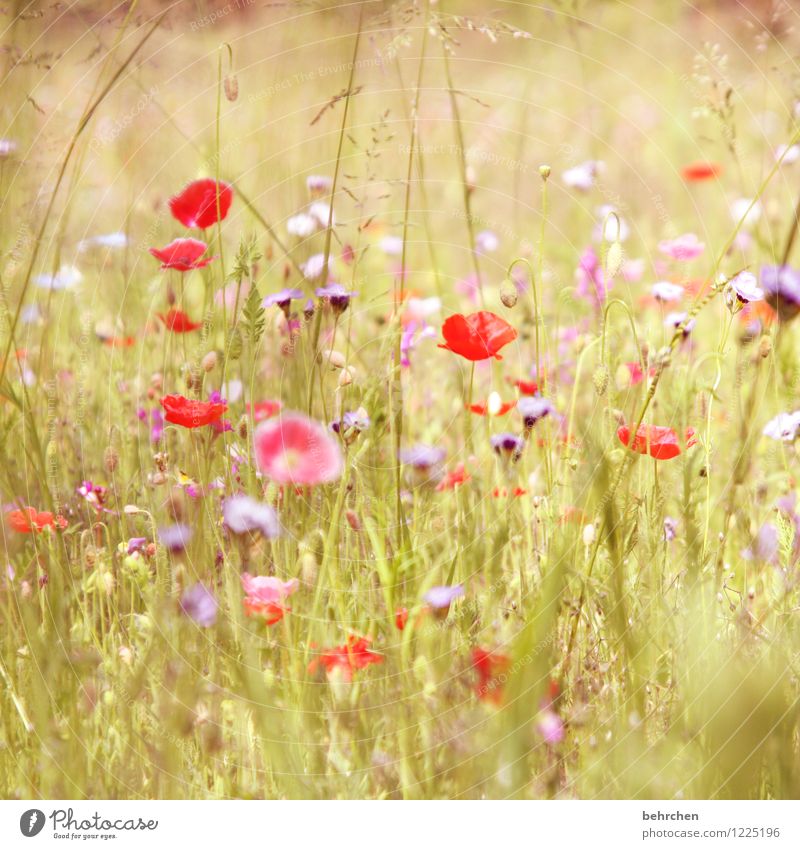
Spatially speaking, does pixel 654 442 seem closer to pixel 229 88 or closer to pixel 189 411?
pixel 189 411

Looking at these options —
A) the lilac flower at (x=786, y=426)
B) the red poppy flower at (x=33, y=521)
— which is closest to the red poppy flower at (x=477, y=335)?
the lilac flower at (x=786, y=426)

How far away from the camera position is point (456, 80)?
199 cm

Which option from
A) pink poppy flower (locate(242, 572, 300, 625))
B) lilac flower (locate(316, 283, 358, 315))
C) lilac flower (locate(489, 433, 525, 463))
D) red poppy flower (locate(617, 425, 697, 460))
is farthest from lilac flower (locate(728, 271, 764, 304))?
pink poppy flower (locate(242, 572, 300, 625))

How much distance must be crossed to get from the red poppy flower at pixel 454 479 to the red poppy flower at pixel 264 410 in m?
0.21

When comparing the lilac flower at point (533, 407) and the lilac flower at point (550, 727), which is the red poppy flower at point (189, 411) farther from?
the lilac flower at point (550, 727)

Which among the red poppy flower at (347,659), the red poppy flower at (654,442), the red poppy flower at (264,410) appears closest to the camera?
the red poppy flower at (347,659)

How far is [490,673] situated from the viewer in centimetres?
88

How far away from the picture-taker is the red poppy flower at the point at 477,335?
0.99 metres

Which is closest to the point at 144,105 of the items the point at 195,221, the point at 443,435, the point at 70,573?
the point at 195,221

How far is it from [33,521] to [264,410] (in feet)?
1.06

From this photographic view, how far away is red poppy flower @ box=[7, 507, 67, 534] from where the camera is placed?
3.18ft

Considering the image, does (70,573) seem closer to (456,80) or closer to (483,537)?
(483,537)

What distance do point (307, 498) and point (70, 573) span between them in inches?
10.1

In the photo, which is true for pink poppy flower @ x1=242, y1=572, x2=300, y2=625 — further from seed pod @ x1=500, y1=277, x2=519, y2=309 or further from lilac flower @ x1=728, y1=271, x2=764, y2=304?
lilac flower @ x1=728, y1=271, x2=764, y2=304
